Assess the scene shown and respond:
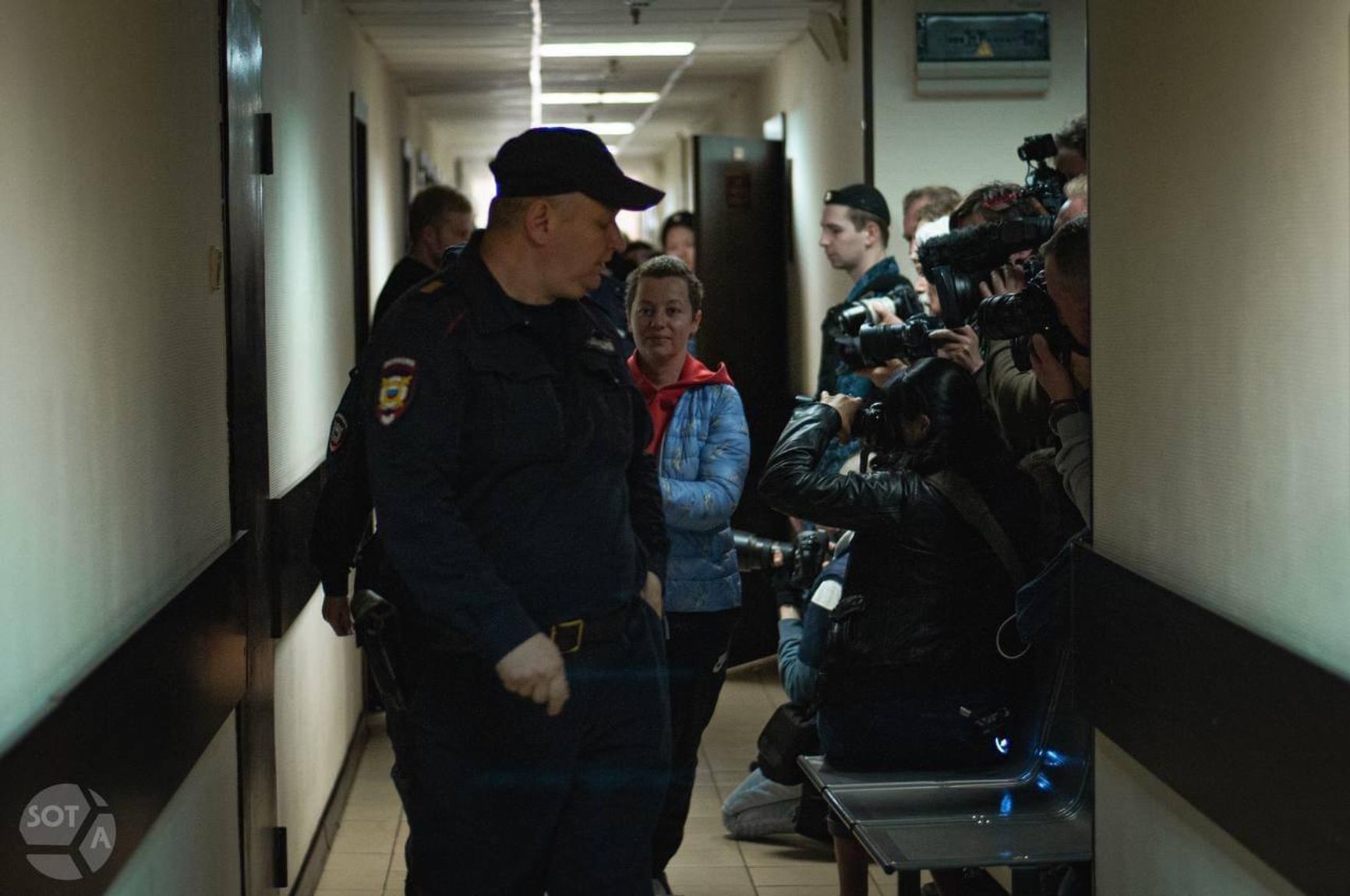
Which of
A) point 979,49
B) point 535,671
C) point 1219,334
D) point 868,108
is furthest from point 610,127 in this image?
point 1219,334

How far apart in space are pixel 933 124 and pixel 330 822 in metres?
3.14

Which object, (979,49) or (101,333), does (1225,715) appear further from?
(979,49)

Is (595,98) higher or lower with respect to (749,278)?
higher

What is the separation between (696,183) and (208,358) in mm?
4408

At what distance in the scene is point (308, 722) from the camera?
13.2 feet

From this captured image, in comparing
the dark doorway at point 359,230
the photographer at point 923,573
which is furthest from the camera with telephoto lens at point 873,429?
the dark doorway at point 359,230

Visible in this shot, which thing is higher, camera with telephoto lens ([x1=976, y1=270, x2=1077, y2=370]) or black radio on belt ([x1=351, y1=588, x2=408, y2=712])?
camera with telephoto lens ([x1=976, y1=270, x2=1077, y2=370])

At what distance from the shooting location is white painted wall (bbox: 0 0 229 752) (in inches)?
65.9

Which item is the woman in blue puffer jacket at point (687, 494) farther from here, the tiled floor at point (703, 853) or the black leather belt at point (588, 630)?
the black leather belt at point (588, 630)

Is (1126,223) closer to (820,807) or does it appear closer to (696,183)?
(820,807)

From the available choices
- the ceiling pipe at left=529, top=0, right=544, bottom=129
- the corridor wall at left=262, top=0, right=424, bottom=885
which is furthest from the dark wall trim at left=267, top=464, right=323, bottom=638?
the ceiling pipe at left=529, top=0, right=544, bottom=129

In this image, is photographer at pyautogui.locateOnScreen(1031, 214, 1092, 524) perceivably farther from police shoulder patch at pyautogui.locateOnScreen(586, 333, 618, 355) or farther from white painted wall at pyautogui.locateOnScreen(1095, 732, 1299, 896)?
police shoulder patch at pyautogui.locateOnScreen(586, 333, 618, 355)

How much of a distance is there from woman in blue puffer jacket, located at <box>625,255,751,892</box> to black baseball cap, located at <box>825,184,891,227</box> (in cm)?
149

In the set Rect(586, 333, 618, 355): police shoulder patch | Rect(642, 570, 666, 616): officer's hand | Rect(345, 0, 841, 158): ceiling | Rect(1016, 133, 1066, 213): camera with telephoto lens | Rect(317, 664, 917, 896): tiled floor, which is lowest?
Rect(317, 664, 917, 896): tiled floor
